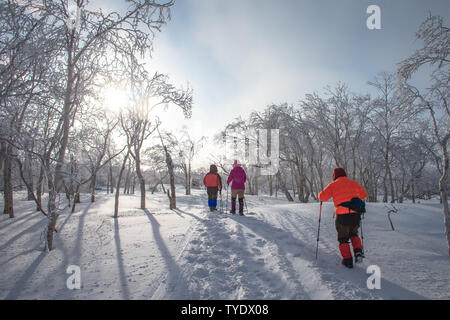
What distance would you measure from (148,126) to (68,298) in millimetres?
11125

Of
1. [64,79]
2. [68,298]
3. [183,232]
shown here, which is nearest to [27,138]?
[64,79]

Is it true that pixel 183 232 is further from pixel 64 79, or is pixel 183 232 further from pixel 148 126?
pixel 148 126

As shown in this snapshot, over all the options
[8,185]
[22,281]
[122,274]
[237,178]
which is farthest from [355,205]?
[8,185]

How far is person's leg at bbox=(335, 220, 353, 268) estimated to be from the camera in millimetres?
3412

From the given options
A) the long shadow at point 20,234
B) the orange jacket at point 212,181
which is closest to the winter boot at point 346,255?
the orange jacket at point 212,181

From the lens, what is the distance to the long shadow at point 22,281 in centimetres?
265

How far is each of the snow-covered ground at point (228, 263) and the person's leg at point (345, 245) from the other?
0.46 feet

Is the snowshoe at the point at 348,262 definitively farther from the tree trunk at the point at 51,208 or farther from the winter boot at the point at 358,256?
the tree trunk at the point at 51,208

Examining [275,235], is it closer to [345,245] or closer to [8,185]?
[345,245]

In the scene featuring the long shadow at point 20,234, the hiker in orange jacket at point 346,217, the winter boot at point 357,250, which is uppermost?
the hiker in orange jacket at point 346,217

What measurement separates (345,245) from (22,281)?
5255 mm

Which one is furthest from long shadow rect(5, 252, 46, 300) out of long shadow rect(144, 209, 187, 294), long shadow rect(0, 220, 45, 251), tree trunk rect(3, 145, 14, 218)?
tree trunk rect(3, 145, 14, 218)

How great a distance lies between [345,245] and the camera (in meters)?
3.48

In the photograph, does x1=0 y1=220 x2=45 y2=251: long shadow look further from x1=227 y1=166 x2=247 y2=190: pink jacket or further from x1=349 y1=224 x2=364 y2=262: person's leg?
x1=349 y1=224 x2=364 y2=262: person's leg
